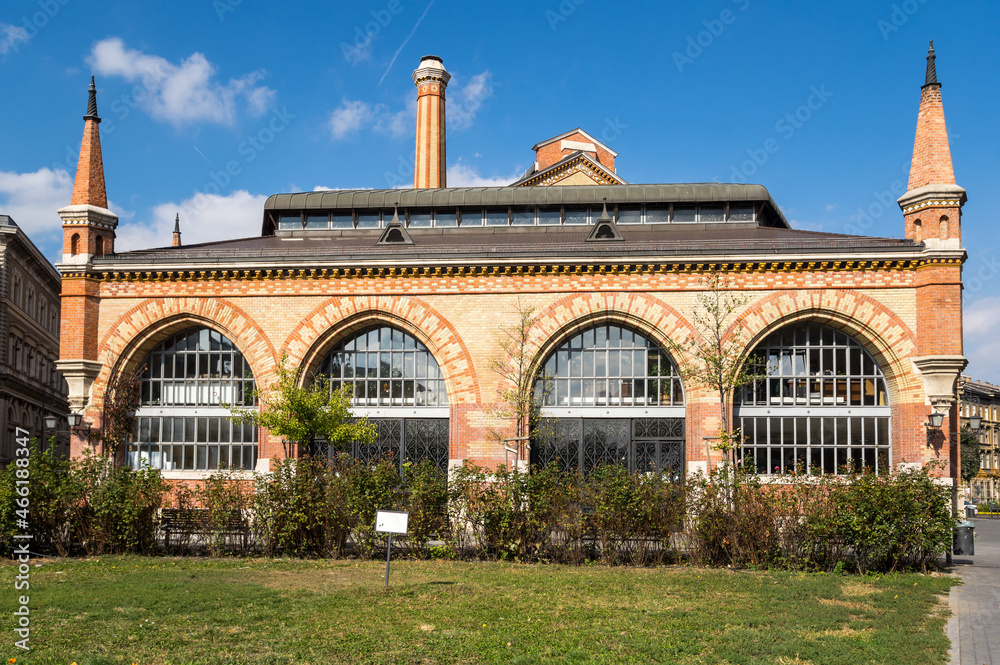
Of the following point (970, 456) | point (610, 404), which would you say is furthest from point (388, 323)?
point (970, 456)

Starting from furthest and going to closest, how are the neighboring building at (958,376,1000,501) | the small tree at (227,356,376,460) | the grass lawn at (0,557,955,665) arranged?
the neighboring building at (958,376,1000,501)
the small tree at (227,356,376,460)
the grass lawn at (0,557,955,665)

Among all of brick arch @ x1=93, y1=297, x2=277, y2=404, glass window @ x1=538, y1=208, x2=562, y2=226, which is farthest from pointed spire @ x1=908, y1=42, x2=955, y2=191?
brick arch @ x1=93, y1=297, x2=277, y2=404

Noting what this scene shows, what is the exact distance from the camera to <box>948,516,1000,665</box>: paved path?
31.4 feet

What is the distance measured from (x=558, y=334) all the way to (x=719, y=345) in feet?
14.4

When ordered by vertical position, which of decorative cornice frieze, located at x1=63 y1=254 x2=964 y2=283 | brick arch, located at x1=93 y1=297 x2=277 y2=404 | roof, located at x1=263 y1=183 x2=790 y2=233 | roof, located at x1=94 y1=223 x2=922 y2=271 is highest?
roof, located at x1=263 y1=183 x2=790 y2=233

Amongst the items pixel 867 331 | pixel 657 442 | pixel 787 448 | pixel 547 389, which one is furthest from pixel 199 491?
pixel 867 331

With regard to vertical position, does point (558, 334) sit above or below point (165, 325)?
below

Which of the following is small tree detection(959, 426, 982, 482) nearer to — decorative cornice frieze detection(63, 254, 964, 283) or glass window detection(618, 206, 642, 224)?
glass window detection(618, 206, 642, 224)

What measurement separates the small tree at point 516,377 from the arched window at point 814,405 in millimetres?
5822

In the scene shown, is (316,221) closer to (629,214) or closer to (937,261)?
(629,214)

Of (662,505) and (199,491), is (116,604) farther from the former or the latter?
(662,505)

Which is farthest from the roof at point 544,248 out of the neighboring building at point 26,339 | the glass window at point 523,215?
the neighboring building at point 26,339

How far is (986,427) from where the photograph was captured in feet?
278

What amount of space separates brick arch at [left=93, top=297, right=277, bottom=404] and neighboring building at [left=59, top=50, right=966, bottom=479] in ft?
0.19
